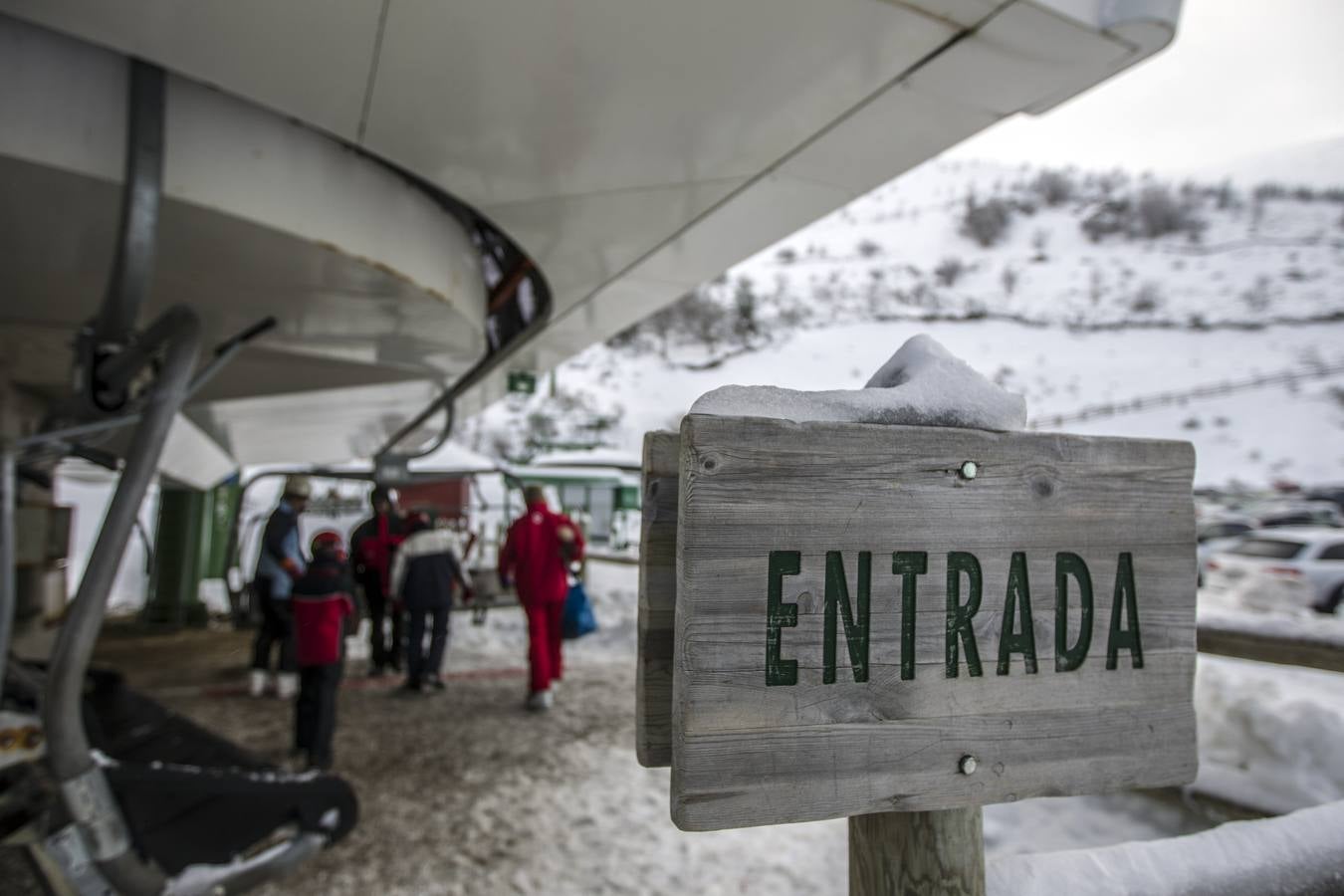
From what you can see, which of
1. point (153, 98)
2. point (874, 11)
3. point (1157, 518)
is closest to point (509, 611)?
point (153, 98)

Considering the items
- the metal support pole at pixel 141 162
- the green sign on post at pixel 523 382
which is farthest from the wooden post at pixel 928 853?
the green sign on post at pixel 523 382

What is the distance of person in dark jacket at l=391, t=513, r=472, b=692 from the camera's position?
19.2 feet

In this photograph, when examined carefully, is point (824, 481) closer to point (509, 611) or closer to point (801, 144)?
point (801, 144)

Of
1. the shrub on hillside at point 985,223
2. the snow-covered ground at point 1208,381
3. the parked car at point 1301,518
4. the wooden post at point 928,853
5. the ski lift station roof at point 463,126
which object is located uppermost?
the shrub on hillside at point 985,223

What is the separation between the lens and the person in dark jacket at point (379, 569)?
6.63 m

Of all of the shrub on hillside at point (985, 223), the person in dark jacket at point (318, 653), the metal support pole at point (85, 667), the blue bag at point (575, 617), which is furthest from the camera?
the shrub on hillside at point (985, 223)

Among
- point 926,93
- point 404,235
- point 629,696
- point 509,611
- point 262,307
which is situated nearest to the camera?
point 926,93

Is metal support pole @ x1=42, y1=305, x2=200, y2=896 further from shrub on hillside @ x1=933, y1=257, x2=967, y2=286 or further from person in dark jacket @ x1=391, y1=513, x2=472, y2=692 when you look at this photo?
shrub on hillside @ x1=933, y1=257, x2=967, y2=286

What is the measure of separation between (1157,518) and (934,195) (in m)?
67.2

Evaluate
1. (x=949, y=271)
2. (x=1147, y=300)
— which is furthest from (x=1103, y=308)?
(x=949, y=271)

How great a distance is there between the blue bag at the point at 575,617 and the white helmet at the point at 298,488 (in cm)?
211

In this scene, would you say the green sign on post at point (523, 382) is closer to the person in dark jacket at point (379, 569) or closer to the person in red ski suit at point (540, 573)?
the person in dark jacket at point (379, 569)

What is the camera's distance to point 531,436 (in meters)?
17.2

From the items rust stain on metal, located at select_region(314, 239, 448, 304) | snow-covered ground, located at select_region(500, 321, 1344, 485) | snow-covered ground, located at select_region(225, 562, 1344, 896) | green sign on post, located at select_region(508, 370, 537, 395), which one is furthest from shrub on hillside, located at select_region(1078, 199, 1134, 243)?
rust stain on metal, located at select_region(314, 239, 448, 304)
